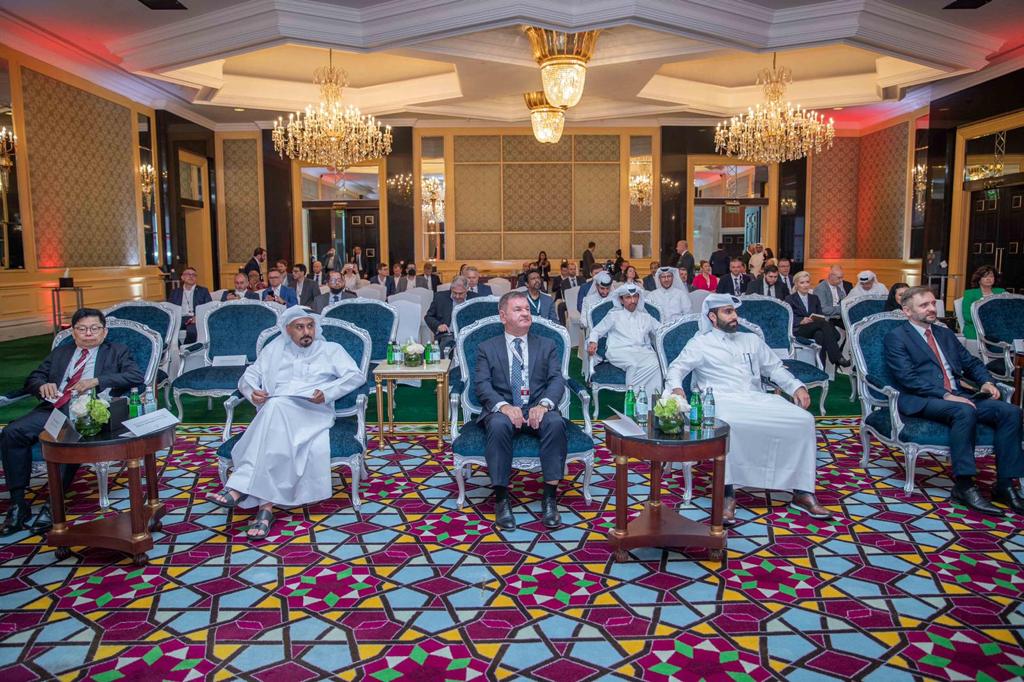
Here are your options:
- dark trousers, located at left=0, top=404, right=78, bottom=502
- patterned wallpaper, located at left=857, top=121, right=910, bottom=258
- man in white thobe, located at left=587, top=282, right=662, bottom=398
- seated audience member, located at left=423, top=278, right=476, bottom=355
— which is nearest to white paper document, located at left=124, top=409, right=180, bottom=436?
dark trousers, located at left=0, top=404, right=78, bottom=502

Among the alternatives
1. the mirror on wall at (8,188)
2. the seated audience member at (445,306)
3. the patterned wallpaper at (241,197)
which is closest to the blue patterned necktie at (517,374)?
the seated audience member at (445,306)

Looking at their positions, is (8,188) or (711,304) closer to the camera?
(711,304)

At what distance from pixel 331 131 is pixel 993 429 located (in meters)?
→ 9.52

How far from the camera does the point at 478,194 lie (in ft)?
53.7

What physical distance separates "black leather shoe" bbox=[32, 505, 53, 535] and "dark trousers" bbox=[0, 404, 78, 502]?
5.5 inches

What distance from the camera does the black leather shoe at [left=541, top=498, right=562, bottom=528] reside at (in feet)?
13.2

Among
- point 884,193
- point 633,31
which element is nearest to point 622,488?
point 633,31

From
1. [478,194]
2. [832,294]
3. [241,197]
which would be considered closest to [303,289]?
[832,294]

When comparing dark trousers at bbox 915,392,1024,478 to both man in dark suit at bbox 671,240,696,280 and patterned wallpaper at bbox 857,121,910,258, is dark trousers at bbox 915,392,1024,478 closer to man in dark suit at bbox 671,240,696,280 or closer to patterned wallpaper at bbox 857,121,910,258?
man in dark suit at bbox 671,240,696,280

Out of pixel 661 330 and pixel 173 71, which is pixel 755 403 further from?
pixel 173 71

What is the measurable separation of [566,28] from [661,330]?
507cm

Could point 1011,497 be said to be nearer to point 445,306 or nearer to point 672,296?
point 672,296

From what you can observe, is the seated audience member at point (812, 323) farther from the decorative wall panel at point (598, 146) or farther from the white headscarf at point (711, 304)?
the decorative wall panel at point (598, 146)

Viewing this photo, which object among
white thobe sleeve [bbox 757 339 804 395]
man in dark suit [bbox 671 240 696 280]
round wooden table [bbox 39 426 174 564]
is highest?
man in dark suit [bbox 671 240 696 280]
